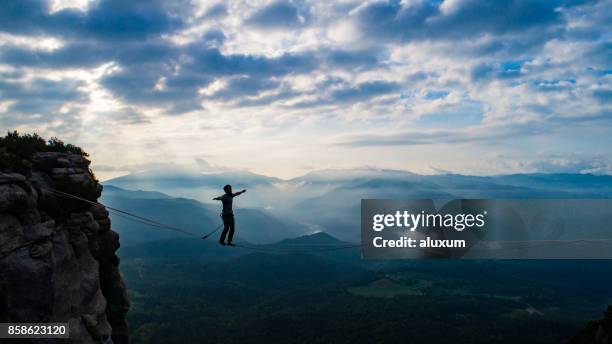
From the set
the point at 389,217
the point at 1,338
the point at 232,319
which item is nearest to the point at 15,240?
the point at 1,338

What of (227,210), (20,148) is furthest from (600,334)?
(20,148)

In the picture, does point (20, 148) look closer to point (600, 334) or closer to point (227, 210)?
point (227, 210)

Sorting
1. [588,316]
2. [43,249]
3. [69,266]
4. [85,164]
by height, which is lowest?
[588,316]

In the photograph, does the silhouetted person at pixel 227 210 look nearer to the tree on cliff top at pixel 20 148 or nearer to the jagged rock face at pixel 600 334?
the tree on cliff top at pixel 20 148

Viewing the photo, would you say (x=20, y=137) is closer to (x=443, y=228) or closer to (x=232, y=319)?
(x=443, y=228)

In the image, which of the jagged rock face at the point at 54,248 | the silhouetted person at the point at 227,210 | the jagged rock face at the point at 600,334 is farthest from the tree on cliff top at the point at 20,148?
the jagged rock face at the point at 600,334

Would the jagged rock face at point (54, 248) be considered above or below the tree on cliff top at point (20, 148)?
below

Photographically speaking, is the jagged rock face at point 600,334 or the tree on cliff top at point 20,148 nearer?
the tree on cliff top at point 20,148
